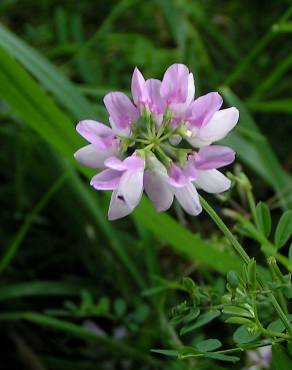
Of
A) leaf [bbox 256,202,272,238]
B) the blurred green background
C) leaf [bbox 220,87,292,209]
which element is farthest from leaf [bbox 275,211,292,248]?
leaf [bbox 220,87,292,209]

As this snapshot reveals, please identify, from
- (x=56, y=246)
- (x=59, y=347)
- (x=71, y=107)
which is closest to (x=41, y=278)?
(x=56, y=246)

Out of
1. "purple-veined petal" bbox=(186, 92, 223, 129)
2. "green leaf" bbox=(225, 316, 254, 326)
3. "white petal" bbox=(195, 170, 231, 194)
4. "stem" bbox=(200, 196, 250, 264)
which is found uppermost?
"purple-veined petal" bbox=(186, 92, 223, 129)

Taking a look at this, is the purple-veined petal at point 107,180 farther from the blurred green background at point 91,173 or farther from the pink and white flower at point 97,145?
the blurred green background at point 91,173

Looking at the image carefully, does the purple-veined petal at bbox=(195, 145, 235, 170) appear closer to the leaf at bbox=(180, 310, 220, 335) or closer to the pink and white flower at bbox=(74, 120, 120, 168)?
the pink and white flower at bbox=(74, 120, 120, 168)

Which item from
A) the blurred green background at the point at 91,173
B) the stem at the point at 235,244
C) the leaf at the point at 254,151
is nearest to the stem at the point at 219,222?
the stem at the point at 235,244

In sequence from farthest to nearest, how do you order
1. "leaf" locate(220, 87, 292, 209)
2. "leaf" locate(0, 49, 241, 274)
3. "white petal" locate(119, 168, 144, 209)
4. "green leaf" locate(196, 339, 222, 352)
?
"leaf" locate(220, 87, 292, 209) → "leaf" locate(0, 49, 241, 274) → "green leaf" locate(196, 339, 222, 352) → "white petal" locate(119, 168, 144, 209)

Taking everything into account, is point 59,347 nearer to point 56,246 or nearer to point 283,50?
point 56,246
